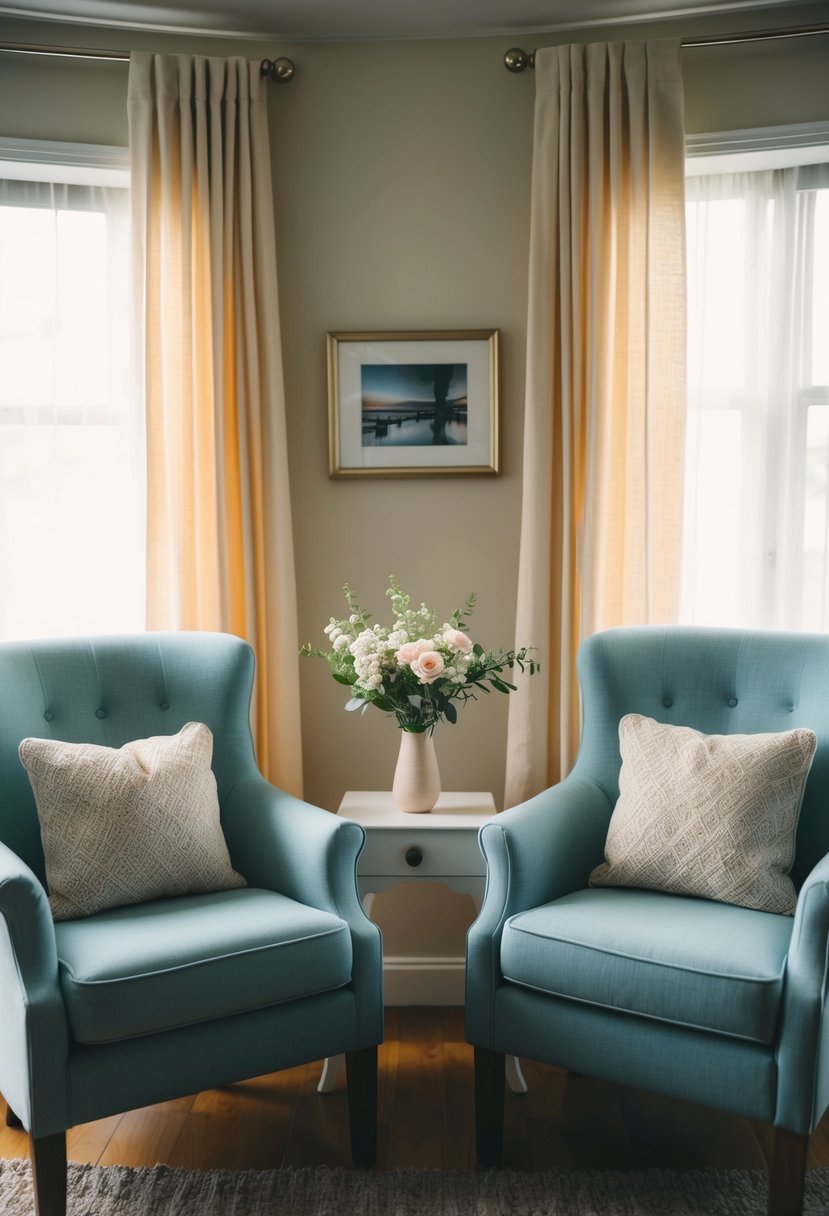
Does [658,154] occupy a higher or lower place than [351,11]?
lower

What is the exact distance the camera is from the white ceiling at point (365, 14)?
2484 mm

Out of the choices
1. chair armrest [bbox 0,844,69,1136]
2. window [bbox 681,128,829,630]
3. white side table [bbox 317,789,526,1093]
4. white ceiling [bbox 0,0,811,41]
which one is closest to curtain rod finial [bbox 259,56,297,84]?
white ceiling [bbox 0,0,811,41]

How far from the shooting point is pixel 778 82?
2572mm

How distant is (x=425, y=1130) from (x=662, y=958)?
2.39 ft

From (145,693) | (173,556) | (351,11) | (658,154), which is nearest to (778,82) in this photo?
(658,154)

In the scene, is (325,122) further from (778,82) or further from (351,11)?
(778,82)

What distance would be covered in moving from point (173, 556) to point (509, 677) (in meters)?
1.00

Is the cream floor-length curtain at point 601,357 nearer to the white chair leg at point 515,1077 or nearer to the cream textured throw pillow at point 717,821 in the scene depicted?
the cream textured throw pillow at point 717,821

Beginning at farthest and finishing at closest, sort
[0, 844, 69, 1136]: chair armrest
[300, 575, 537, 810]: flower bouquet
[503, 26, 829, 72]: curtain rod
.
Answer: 1. [503, 26, 829, 72]: curtain rod
2. [300, 575, 537, 810]: flower bouquet
3. [0, 844, 69, 1136]: chair armrest

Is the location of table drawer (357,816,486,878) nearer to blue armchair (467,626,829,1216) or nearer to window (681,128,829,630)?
blue armchair (467,626,829,1216)

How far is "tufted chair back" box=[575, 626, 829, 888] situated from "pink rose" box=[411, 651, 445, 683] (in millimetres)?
418

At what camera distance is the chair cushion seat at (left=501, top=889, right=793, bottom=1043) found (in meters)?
1.65

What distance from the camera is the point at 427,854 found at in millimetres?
2236

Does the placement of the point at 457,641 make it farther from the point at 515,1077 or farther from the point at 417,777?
the point at 515,1077
